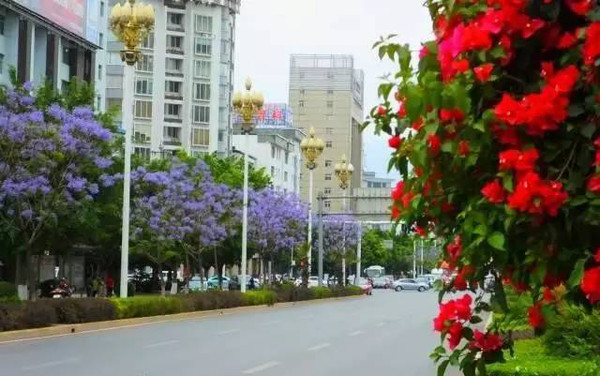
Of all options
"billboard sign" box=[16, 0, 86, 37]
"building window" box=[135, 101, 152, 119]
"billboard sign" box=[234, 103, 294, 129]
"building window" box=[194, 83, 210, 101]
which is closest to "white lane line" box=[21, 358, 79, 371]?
"billboard sign" box=[16, 0, 86, 37]

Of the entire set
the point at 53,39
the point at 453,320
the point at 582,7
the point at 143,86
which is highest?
the point at 143,86

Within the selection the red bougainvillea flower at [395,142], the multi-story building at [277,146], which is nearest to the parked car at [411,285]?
the multi-story building at [277,146]

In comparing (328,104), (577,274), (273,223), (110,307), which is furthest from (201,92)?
(577,274)

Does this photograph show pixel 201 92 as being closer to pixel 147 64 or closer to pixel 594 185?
pixel 147 64

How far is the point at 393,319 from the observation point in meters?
38.4

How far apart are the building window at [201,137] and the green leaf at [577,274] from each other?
105 meters

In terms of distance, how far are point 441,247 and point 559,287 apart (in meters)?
0.57

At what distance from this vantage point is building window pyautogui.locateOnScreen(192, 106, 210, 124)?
10788 centimetres

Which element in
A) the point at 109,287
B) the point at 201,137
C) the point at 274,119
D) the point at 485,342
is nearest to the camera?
the point at 485,342

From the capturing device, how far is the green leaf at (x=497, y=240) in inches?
129

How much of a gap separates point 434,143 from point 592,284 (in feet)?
2.54

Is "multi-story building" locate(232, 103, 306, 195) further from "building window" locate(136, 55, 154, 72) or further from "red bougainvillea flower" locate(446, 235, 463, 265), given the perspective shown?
"red bougainvillea flower" locate(446, 235, 463, 265)

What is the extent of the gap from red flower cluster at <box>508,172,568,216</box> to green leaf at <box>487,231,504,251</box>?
0.42 feet

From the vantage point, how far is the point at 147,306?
33.1m
